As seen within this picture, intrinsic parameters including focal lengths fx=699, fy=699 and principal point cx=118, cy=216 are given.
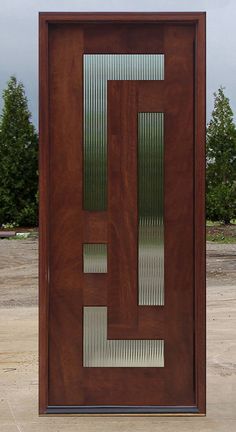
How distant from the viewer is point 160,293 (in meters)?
4.67

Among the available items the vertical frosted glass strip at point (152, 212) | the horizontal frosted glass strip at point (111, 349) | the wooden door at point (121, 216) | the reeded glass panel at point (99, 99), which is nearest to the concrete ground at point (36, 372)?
the wooden door at point (121, 216)

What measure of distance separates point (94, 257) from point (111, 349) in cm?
64

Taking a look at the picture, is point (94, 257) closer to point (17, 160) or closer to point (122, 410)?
point (122, 410)

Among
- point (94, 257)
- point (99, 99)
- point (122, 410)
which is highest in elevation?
point (99, 99)

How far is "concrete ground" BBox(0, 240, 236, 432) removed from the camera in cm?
446

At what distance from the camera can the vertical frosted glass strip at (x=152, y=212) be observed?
15.3 ft

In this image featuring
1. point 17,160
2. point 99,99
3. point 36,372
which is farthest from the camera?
point 17,160

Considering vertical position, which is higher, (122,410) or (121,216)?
(121,216)

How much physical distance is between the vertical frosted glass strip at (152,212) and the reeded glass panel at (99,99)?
10.0 inches

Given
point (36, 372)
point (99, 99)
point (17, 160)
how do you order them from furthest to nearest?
1. point (17, 160)
2. point (36, 372)
3. point (99, 99)

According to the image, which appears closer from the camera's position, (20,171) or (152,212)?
(152,212)

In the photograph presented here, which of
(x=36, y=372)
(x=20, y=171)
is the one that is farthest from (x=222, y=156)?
(x=36, y=372)

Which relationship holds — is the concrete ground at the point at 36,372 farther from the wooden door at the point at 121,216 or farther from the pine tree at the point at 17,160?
the pine tree at the point at 17,160

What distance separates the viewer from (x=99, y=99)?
15.2ft
